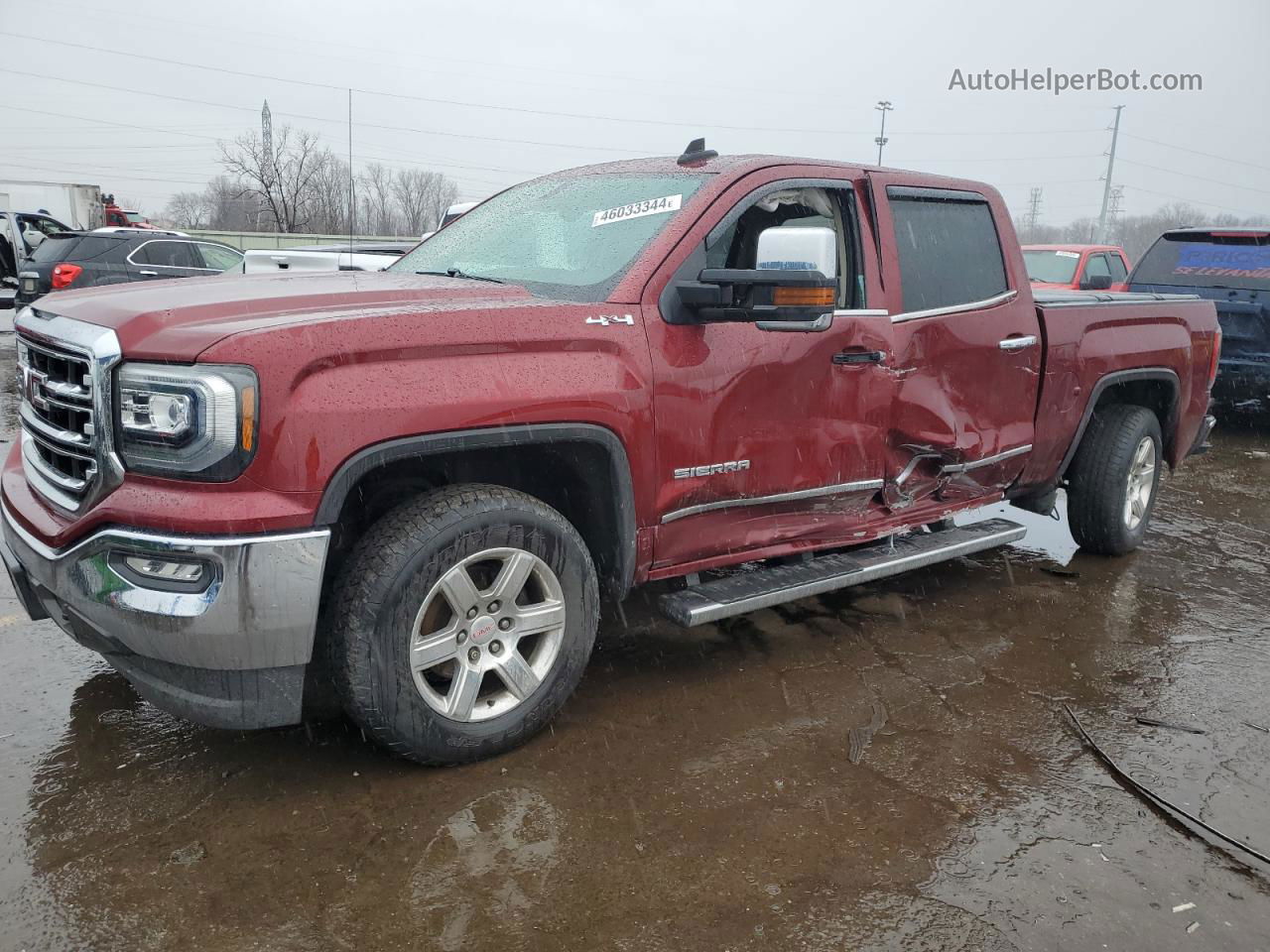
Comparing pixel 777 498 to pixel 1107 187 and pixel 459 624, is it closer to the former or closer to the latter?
pixel 459 624

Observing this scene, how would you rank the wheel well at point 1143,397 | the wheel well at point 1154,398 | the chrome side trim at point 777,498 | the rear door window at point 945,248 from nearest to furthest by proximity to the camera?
the chrome side trim at point 777,498
the rear door window at point 945,248
the wheel well at point 1143,397
the wheel well at point 1154,398

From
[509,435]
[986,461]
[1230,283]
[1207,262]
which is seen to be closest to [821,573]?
[986,461]

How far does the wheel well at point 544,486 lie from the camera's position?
9.53 feet

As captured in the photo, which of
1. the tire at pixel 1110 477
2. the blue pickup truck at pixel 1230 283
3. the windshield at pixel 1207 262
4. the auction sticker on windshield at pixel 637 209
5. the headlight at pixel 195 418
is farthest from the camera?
the windshield at pixel 1207 262

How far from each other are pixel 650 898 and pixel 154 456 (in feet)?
5.56

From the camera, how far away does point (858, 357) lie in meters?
3.65

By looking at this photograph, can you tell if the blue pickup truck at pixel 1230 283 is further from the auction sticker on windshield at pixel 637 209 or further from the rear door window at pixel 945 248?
the auction sticker on windshield at pixel 637 209

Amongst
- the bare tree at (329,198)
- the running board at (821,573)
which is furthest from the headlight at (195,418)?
the bare tree at (329,198)

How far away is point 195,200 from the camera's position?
64.2m

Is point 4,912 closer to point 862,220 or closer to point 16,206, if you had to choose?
point 862,220

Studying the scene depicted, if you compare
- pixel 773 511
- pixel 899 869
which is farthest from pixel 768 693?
pixel 899 869

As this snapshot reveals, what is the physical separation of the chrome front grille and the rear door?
2751 millimetres

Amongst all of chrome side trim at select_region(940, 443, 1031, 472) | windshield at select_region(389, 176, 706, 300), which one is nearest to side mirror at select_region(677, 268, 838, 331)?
windshield at select_region(389, 176, 706, 300)

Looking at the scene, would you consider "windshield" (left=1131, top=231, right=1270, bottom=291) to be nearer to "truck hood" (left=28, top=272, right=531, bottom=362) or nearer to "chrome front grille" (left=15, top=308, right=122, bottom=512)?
"truck hood" (left=28, top=272, right=531, bottom=362)
